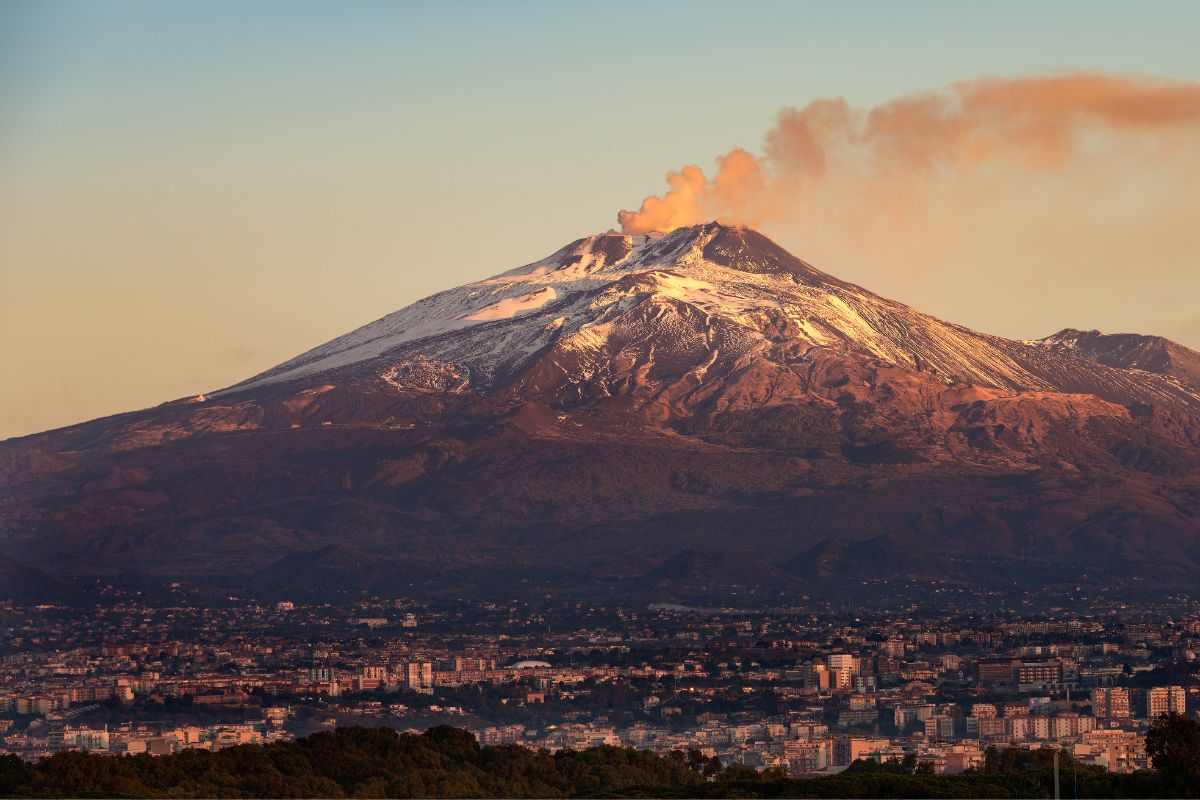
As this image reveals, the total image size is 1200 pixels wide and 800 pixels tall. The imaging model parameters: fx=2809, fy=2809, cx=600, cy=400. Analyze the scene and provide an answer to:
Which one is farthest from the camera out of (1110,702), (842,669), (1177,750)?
(842,669)

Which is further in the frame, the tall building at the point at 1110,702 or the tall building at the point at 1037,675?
the tall building at the point at 1037,675

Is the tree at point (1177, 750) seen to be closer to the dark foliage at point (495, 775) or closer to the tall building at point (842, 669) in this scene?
the dark foliage at point (495, 775)

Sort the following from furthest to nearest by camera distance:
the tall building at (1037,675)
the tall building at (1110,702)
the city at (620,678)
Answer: the tall building at (1037,675), the tall building at (1110,702), the city at (620,678)

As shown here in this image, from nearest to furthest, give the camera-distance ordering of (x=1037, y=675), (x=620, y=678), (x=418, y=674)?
(x=1037, y=675)
(x=620, y=678)
(x=418, y=674)

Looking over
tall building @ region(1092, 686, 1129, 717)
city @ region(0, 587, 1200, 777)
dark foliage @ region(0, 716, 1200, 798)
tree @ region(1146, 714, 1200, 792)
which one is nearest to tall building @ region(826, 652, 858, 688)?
city @ region(0, 587, 1200, 777)

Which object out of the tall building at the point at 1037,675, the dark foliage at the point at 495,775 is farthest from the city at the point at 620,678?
the dark foliage at the point at 495,775

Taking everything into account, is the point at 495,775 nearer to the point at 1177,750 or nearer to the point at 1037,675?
the point at 1177,750

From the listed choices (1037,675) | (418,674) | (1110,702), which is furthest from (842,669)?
(1110,702)
